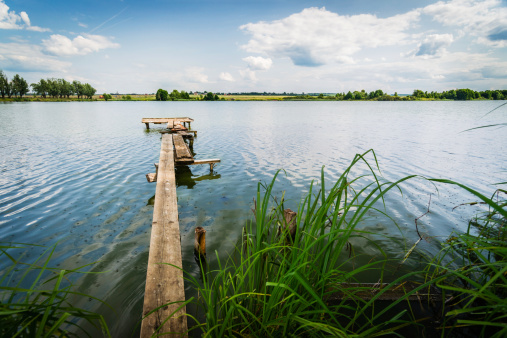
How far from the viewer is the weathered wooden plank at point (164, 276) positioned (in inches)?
88.6

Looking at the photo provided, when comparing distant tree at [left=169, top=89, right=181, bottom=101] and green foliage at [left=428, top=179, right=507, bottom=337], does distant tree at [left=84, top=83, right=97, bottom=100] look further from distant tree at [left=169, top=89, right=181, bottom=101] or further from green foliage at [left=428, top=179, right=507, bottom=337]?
green foliage at [left=428, top=179, right=507, bottom=337]

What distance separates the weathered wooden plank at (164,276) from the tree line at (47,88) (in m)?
136

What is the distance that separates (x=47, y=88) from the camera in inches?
4481

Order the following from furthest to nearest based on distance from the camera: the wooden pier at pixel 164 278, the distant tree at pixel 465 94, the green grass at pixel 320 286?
the distant tree at pixel 465 94 < the wooden pier at pixel 164 278 < the green grass at pixel 320 286

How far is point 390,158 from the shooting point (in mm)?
12016

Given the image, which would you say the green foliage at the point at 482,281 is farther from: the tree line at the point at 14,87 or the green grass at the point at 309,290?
the tree line at the point at 14,87

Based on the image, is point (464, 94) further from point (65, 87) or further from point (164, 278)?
point (65, 87)

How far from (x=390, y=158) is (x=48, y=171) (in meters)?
15.4

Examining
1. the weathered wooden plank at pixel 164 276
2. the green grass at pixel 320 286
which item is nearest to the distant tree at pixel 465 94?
the green grass at pixel 320 286

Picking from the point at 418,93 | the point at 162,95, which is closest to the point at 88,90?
the point at 162,95

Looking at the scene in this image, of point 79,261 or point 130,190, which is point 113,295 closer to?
point 79,261

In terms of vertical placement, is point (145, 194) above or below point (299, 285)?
below

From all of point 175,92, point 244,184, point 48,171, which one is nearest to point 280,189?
point 244,184

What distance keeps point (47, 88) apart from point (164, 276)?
6070 inches
